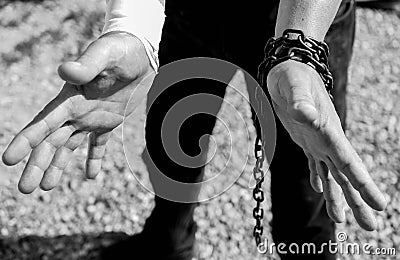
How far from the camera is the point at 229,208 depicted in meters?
2.43

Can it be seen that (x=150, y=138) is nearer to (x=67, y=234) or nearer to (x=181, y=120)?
(x=181, y=120)

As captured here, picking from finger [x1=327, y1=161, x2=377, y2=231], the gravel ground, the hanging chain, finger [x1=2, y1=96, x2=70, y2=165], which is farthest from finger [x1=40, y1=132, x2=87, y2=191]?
the gravel ground

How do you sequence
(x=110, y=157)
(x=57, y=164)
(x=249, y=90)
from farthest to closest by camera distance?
(x=110, y=157)
(x=249, y=90)
(x=57, y=164)

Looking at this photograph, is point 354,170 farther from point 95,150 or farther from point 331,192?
point 95,150

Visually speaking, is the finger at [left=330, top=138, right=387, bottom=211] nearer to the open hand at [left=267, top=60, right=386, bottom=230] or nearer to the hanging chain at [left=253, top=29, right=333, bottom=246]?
the open hand at [left=267, top=60, right=386, bottom=230]

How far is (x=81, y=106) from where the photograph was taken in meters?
1.27

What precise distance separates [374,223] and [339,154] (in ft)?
0.68

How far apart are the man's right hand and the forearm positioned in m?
0.31

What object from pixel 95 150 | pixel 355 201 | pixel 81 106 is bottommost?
pixel 95 150

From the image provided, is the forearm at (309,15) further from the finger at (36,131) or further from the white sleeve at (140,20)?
the finger at (36,131)

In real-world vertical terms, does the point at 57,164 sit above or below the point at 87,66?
below

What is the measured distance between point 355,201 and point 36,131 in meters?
0.59

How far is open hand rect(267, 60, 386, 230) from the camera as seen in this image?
42.1 inches

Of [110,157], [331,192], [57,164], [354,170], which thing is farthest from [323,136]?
[110,157]
